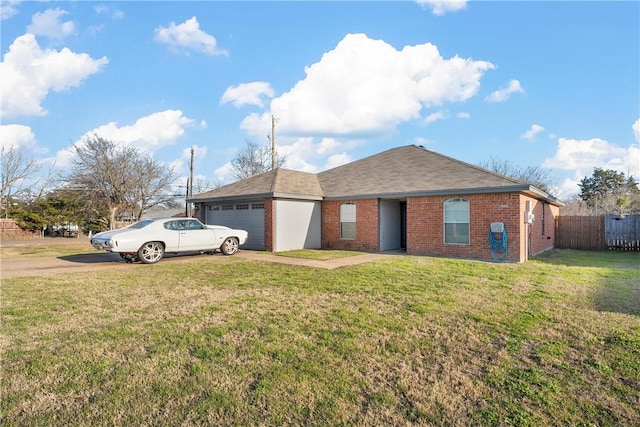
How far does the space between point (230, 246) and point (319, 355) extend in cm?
973

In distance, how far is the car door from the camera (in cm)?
1155

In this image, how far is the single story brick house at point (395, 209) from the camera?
11.8m

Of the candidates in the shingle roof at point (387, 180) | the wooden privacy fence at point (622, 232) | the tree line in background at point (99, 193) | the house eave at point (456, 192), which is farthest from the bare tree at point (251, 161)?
the wooden privacy fence at point (622, 232)

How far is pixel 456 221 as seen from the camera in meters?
12.6

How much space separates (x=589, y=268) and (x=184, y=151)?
1111 inches

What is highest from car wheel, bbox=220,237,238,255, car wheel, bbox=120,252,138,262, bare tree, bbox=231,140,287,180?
bare tree, bbox=231,140,287,180

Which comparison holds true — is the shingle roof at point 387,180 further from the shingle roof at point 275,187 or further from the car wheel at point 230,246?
the car wheel at point 230,246

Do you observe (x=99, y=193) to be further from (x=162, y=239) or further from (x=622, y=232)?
(x=622, y=232)

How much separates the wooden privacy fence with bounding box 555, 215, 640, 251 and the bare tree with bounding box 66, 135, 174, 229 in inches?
1126

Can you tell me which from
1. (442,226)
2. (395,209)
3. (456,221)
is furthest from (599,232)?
(395,209)

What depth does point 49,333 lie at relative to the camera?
4285 millimetres

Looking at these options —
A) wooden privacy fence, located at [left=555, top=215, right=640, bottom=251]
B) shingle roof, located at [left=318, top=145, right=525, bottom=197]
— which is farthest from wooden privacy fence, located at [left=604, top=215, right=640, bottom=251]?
shingle roof, located at [left=318, top=145, right=525, bottom=197]

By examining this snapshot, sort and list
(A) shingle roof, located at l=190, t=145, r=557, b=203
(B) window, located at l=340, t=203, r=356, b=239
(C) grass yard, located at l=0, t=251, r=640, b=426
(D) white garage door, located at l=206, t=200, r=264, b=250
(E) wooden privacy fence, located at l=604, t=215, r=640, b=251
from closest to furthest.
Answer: (C) grass yard, located at l=0, t=251, r=640, b=426, (A) shingle roof, located at l=190, t=145, r=557, b=203, (D) white garage door, located at l=206, t=200, r=264, b=250, (B) window, located at l=340, t=203, r=356, b=239, (E) wooden privacy fence, located at l=604, t=215, r=640, b=251

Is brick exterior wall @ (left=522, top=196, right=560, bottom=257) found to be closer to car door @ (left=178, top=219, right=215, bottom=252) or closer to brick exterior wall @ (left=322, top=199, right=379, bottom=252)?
brick exterior wall @ (left=322, top=199, right=379, bottom=252)
